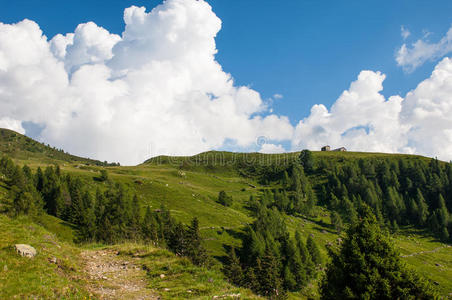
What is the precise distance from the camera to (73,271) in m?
13.6

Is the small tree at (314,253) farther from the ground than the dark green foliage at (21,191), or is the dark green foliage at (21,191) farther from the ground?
the dark green foliage at (21,191)

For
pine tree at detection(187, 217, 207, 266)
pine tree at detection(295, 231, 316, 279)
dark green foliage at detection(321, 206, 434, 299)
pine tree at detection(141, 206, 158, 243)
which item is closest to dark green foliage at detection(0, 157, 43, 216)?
pine tree at detection(141, 206, 158, 243)

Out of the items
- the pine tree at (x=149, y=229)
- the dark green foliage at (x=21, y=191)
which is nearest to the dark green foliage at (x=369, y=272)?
the dark green foliage at (x=21, y=191)

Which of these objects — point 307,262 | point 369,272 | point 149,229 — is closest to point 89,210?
point 149,229

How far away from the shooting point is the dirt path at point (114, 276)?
12.0 m

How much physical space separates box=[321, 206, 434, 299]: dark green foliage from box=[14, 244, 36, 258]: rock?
71.1ft

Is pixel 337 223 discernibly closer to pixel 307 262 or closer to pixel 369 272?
pixel 307 262

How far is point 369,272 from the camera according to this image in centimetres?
2056

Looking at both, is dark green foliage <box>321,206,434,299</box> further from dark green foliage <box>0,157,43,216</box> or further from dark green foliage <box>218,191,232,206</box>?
dark green foliage <box>218,191,232,206</box>

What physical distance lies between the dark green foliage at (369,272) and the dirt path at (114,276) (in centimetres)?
1603

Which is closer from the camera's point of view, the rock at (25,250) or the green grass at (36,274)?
the green grass at (36,274)

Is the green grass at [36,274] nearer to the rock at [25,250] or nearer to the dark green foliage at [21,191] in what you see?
the rock at [25,250]

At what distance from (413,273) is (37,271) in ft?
88.1

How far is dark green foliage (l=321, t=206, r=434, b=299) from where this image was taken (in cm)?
1909
